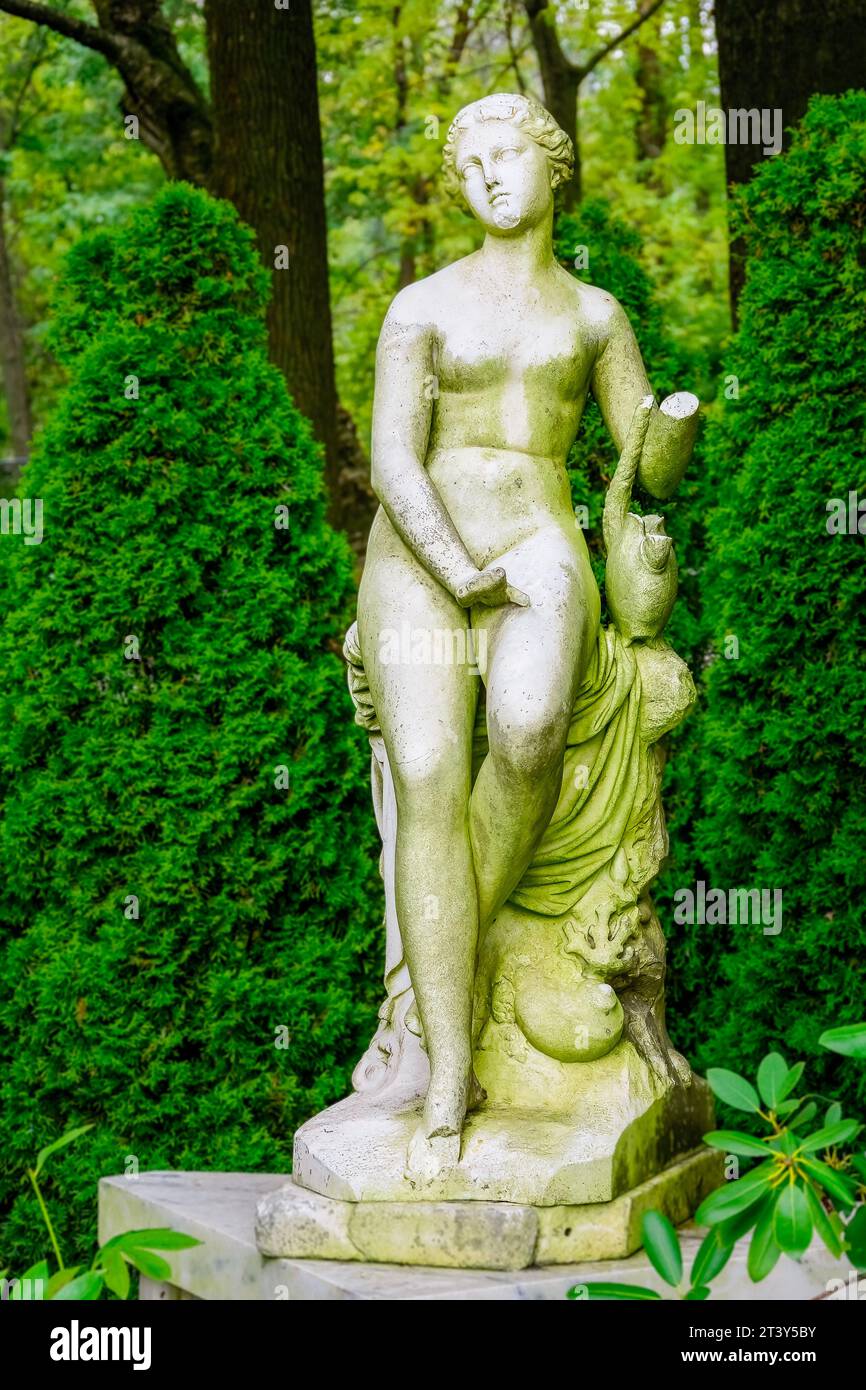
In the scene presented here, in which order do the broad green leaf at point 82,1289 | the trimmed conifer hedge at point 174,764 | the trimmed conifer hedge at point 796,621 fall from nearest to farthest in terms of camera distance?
1. the broad green leaf at point 82,1289
2. the trimmed conifer hedge at point 796,621
3. the trimmed conifer hedge at point 174,764

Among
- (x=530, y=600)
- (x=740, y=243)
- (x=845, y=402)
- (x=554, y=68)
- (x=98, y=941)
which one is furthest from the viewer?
(x=554, y=68)

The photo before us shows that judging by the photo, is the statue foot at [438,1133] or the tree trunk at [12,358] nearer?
the statue foot at [438,1133]

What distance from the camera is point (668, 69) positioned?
15.4 metres

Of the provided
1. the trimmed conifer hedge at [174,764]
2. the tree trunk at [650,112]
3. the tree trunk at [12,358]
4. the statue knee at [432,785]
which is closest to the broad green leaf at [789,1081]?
the statue knee at [432,785]

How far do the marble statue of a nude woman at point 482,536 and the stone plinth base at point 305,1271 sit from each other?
0.27 m

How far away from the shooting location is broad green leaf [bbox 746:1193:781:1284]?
7.13 ft

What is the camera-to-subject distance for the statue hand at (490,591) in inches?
154

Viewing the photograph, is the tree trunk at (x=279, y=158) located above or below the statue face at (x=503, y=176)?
above

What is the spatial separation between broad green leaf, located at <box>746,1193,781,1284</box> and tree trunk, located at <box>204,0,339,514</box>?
610 centimetres

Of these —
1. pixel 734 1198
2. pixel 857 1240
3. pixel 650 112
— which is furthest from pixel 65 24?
pixel 650 112

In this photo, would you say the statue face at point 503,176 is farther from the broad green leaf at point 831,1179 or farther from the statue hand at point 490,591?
the broad green leaf at point 831,1179

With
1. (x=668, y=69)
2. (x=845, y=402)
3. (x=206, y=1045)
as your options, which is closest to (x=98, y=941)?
(x=206, y=1045)

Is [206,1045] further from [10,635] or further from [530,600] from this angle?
[530,600]
